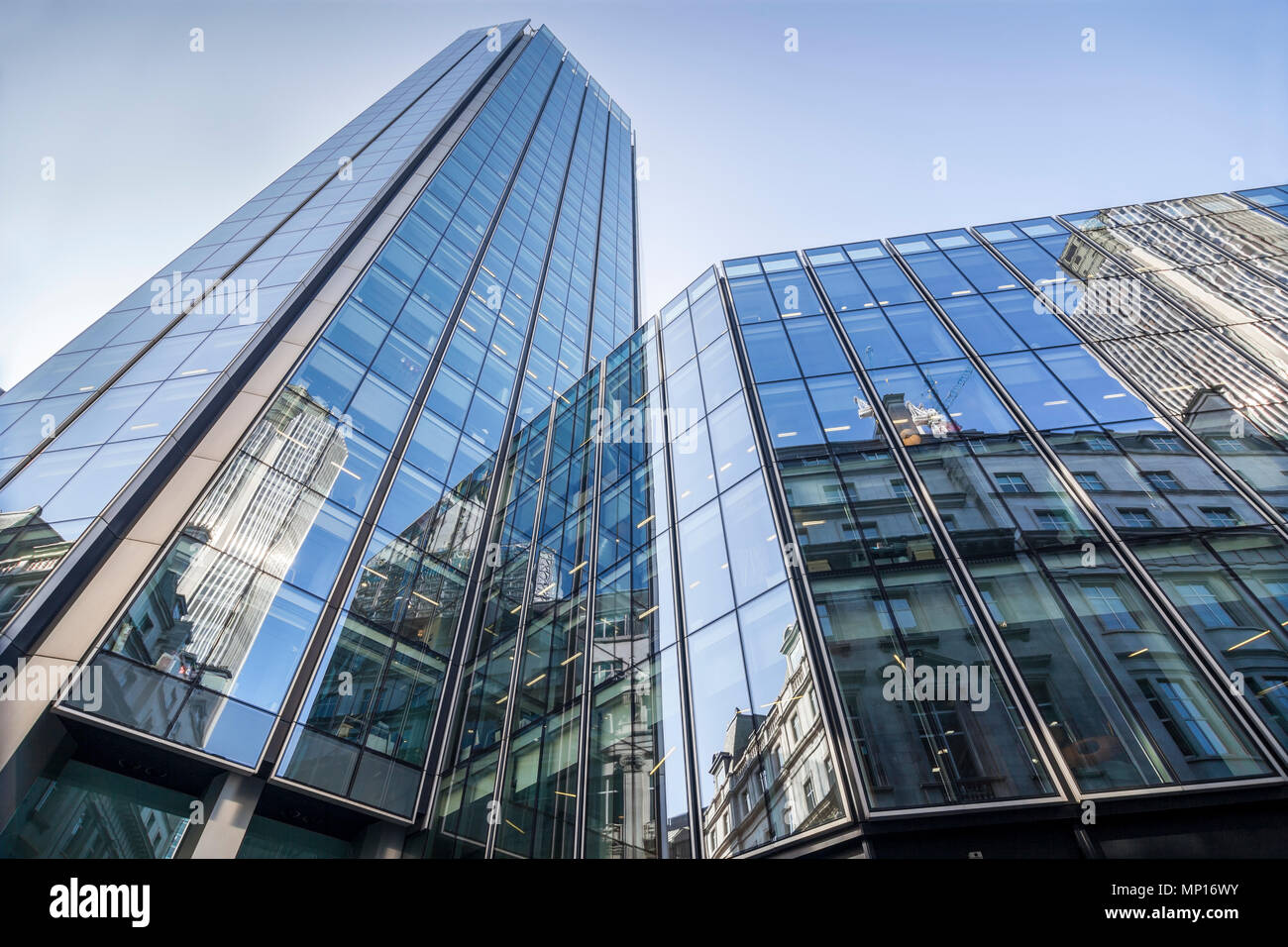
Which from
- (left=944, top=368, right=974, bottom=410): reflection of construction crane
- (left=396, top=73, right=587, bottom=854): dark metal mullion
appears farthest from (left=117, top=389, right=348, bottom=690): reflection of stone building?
(left=944, top=368, right=974, bottom=410): reflection of construction crane

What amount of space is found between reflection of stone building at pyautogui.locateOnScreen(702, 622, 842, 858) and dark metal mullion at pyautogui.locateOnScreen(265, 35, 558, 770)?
33.4 feet

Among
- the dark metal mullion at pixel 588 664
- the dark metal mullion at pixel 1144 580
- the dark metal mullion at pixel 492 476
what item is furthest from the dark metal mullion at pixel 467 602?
the dark metal mullion at pixel 1144 580

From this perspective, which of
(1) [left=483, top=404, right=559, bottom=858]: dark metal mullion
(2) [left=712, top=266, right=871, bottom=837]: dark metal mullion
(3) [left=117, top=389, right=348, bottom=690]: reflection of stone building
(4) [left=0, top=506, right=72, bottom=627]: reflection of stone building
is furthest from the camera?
(1) [left=483, top=404, right=559, bottom=858]: dark metal mullion

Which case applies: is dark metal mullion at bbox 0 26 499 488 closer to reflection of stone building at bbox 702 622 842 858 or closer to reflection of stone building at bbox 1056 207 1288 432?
reflection of stone building at bbox 702 622 842 858

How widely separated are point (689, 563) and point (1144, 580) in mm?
8692

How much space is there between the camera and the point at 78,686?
1240 centimetres

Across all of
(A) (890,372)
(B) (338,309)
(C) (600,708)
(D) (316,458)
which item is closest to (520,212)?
(B) (338,309)

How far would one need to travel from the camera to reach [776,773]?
1052 cm

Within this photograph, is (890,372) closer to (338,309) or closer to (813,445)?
(813,445)

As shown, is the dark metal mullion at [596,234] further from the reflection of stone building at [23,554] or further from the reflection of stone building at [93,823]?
the reflection of stone building at [93,823]

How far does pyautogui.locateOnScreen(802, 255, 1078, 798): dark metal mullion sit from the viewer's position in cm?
941

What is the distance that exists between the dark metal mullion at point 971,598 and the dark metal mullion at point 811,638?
1.55m

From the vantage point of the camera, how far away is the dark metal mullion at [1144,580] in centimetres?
920
